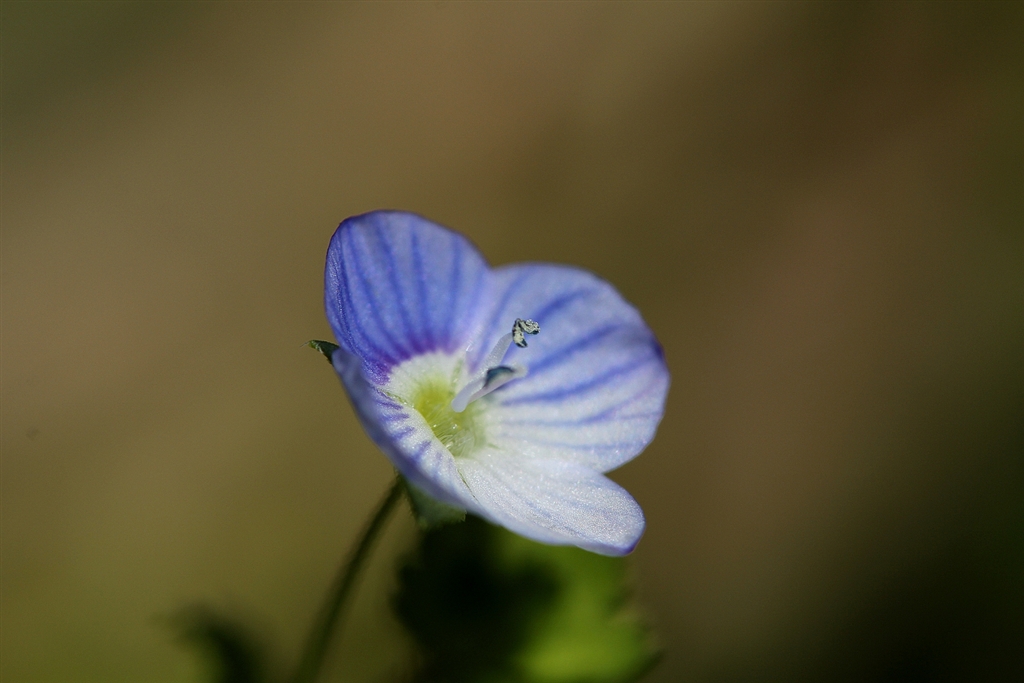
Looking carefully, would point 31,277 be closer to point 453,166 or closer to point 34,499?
point 34,499

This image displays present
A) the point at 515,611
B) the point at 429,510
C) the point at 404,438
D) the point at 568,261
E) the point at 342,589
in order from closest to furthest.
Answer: the point at 429,510
the point at 404,438
the point at 342,589
the point at 515,611
the point at 568,261

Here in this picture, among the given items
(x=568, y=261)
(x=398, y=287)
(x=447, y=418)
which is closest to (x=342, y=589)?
(x=447, y=418)

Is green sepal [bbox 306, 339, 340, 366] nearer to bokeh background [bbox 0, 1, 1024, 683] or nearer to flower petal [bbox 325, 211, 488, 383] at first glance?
flower petal [bbox 325, 211, 488, 383]

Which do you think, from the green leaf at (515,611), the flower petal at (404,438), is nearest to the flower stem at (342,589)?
the flower petal at (404,438)

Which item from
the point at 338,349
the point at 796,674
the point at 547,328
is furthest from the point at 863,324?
the point at 338,349

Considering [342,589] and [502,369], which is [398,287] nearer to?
[502,369]
